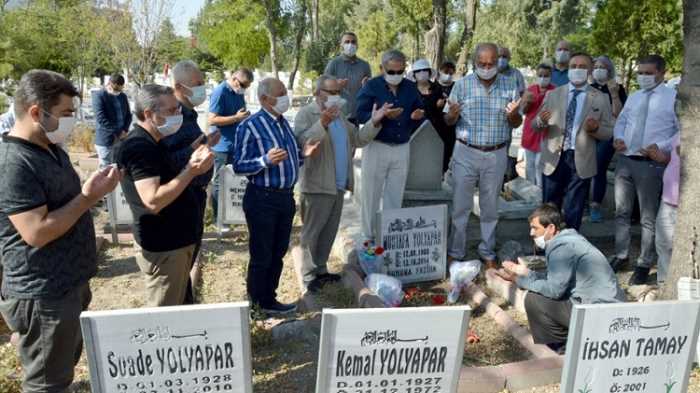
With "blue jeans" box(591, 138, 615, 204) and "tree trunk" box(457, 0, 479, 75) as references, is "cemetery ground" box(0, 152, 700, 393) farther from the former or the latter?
"tree trunk" box(457, 0, 479, 75)

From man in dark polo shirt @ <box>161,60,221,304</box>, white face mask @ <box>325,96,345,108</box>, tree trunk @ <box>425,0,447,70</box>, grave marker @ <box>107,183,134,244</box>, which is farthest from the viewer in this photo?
tree trunk @ <box>425,0,447,70</box>

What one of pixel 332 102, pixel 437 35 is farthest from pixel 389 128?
pixel 437 35

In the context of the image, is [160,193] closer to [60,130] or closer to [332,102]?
[60,130]

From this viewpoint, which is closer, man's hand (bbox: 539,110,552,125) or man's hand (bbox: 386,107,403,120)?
man's hand (bbox: 386,107,403,120)

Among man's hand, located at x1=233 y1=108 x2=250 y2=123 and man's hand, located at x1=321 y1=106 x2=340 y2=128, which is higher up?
man's hand, located at x1=321 y1=106 x2=340 y2=128

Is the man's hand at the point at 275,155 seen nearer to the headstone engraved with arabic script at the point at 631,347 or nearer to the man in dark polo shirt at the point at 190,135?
the man in dark polo shirt at the point at 190,135

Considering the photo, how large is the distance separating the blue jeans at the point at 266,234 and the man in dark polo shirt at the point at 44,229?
1578 millimetres

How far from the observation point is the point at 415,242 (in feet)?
17.8

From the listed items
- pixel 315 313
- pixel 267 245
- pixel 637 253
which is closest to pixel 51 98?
pixel 267 245

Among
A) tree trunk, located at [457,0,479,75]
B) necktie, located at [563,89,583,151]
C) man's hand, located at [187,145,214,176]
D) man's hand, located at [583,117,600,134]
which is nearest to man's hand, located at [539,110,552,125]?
necktie, located at [563,89,583,151]

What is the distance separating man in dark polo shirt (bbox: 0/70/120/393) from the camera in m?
2.60

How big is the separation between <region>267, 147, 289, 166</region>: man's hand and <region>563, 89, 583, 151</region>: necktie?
299 cm

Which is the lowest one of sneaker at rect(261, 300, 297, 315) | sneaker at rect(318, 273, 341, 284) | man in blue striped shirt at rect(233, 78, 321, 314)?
sneaker at rect(261, 300, 297, 315)

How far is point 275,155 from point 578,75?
10.6 feet
